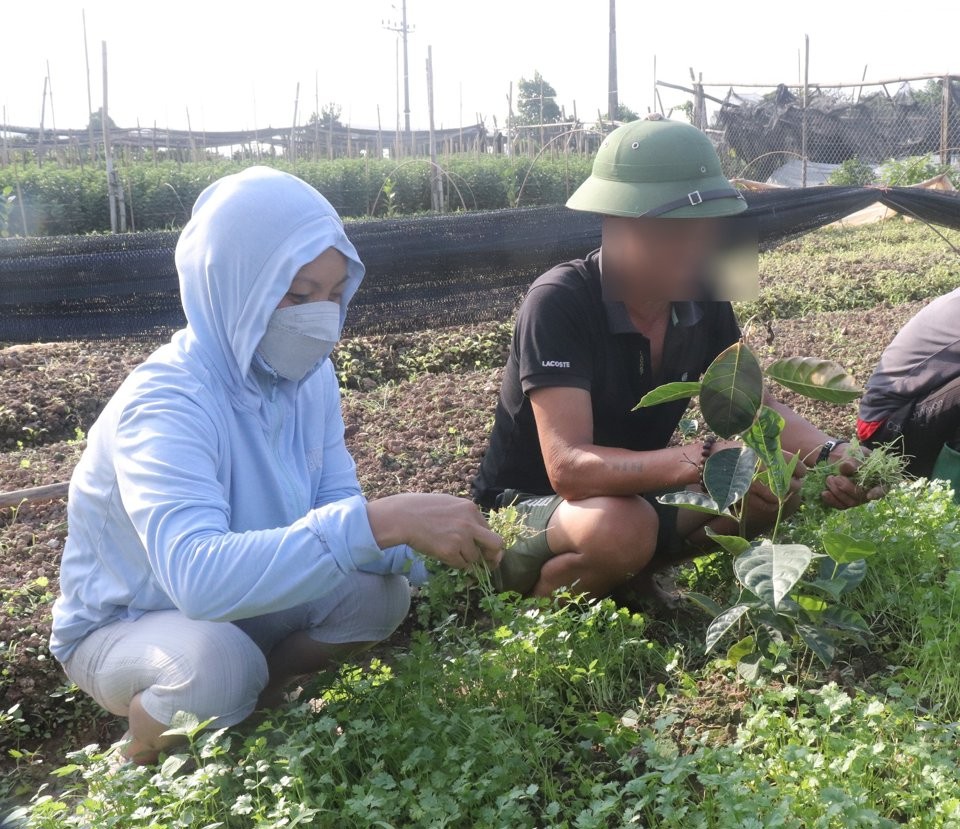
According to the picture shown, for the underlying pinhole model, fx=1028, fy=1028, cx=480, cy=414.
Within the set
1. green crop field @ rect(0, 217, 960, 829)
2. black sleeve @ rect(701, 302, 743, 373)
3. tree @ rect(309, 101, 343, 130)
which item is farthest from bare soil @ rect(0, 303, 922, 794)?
tree @ rect(309, 101, 343, 130)

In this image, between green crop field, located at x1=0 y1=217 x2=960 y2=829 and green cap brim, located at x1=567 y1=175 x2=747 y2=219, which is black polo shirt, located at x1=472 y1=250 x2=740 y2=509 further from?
green crop field, located at x1=0 y1=217 x2=960 y2=829

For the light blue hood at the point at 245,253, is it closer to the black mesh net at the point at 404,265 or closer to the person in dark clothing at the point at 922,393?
the black mesh net at the point at 404,265

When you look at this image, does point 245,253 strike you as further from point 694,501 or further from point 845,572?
point 845,572

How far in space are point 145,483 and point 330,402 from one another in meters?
0.68

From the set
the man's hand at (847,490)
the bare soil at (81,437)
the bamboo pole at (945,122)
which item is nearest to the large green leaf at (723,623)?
the man's hand at (847,490)

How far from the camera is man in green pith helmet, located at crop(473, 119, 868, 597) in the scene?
2.42 m

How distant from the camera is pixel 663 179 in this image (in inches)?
95.3

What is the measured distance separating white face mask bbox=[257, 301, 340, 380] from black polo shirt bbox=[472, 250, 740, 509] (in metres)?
0.60

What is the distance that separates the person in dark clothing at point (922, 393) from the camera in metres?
3.34

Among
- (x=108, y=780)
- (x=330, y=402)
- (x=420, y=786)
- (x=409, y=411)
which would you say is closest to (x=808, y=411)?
(x=409, y=411)

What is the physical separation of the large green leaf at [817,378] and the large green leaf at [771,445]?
0.08m

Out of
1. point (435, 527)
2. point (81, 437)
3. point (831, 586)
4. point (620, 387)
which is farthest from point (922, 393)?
point (81, 437)

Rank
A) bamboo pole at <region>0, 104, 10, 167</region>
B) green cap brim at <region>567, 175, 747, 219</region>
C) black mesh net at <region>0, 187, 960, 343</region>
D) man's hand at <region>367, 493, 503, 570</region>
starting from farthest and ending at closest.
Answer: bamboo pole at <region>0, 104, 10, 167</region>
black mesh net at <region>0, 187, 960, 343</region>
green cap brim at <region>567, 175, 747, 219</region>
man's hand at <region>367, 493, 503, 570</region>

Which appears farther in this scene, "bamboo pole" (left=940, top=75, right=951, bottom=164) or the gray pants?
"bamboo pole" (left=940, top=75, right=951, bottom=164)
